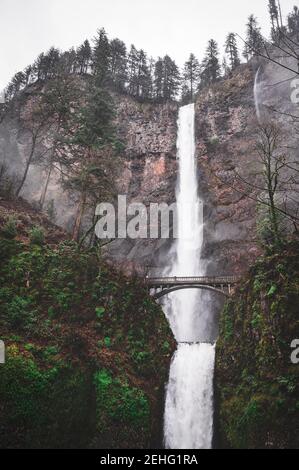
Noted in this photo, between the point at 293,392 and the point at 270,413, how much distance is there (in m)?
1.27

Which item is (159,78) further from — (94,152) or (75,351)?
(75,351)

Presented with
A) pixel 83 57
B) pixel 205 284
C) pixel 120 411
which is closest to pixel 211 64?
pixel 83 57

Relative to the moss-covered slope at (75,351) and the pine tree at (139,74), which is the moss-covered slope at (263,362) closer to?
the moss-covered slope at (75,351)

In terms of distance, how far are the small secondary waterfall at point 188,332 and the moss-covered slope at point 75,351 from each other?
3.52 feet

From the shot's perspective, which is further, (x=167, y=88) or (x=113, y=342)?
(x=167, y=88)

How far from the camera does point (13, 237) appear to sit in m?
17.6

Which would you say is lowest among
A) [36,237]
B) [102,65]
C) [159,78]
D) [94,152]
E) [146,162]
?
[36,237]

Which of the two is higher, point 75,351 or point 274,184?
point 274,184

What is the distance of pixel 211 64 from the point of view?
5881cm

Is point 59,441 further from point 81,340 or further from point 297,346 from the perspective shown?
point 297,346

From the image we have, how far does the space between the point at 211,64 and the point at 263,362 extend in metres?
56.9

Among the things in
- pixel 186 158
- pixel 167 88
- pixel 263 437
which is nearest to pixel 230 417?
pixel 263 437

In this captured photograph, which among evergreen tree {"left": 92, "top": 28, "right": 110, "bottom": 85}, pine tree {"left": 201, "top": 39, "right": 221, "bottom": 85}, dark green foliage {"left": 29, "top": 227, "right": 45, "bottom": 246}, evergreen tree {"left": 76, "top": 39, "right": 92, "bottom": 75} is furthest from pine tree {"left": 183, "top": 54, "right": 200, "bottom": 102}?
dark green foliage {"left": 29, "top": 227, "right": 45, "bottom": 246}

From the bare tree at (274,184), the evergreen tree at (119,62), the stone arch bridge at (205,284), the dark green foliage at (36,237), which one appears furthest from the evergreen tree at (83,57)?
the dark green foliage at (36,237)
